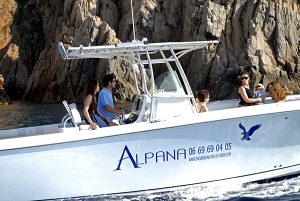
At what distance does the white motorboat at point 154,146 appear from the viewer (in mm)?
9344

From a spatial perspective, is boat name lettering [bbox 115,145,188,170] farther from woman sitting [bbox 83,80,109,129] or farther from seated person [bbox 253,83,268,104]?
seated person [bbox 253,83,268,104]

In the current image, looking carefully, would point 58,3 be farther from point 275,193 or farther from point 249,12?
point 275,193

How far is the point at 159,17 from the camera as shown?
178ft

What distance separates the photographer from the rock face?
46.0m

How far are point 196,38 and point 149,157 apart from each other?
130ft

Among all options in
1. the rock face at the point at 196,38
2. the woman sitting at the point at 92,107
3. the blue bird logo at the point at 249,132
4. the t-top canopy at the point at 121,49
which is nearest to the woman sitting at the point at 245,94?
the blue bird logo at the point at 249,132

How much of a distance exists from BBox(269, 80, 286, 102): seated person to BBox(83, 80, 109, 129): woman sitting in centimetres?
351

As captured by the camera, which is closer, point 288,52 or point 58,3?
point 288,52

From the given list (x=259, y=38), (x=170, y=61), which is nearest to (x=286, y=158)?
(x=170, y=61)

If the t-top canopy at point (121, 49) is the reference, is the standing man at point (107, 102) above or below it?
below

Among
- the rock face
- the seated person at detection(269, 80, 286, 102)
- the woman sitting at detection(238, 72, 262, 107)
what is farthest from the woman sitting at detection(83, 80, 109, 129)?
the rock face

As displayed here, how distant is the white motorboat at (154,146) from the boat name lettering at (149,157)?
0.02 metres

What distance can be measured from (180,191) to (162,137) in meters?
1.14

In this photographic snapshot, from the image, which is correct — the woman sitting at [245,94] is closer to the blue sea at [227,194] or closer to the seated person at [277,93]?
the seated person at [277,93]
